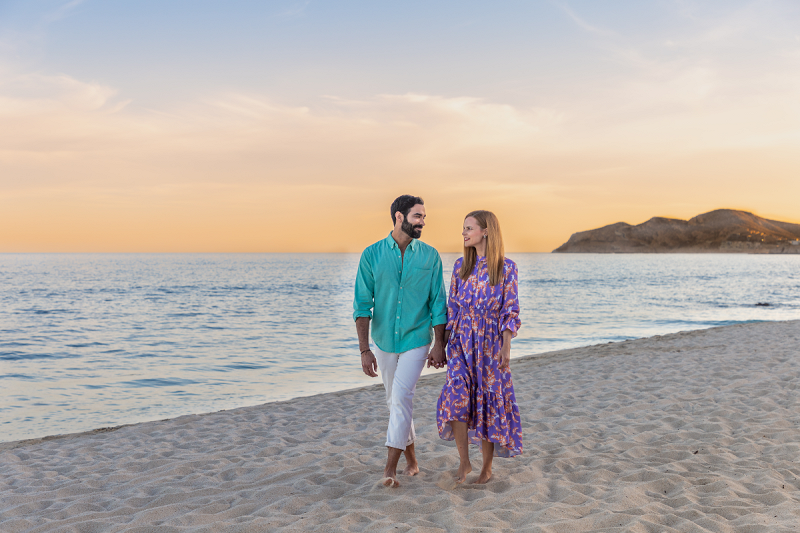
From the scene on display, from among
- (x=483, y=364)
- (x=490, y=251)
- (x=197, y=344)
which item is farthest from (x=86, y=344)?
(x=490, y=251)

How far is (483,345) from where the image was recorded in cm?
401

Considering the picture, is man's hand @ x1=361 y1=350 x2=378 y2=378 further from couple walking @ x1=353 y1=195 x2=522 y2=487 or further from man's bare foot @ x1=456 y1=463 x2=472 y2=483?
man's bare foot @ x1=456 y1=463 x2=472 y2=483

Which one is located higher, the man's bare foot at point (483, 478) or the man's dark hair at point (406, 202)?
the man's dark hair at point (406, 202)

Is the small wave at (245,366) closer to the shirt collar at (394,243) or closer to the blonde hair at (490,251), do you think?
the shirt collar at (394,243)

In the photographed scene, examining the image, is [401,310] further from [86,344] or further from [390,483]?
[86,344]

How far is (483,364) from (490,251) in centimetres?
81

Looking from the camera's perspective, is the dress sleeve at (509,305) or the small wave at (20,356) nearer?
the dress sleeve at (509,305)

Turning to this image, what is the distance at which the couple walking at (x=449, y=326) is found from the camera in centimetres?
399

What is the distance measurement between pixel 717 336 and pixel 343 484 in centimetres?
1314

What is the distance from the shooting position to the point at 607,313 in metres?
26.0

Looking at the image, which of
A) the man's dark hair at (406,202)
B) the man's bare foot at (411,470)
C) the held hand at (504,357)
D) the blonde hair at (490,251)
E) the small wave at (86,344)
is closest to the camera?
the held hand at (504,357)

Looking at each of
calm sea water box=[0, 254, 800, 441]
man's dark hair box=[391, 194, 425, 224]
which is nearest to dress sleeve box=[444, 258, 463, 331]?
man's dark hair box=[391, 194, 425, 224]

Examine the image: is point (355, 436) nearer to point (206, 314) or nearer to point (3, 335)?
point (3, 335)

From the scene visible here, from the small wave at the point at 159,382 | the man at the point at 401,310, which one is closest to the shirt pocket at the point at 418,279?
the man at the point at 401,310
